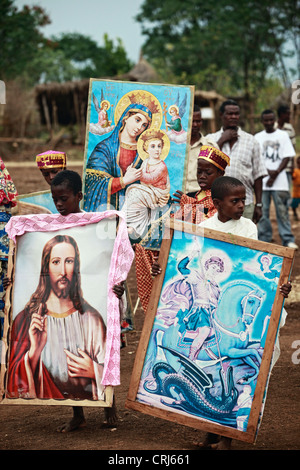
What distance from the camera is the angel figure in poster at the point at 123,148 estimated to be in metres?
5.27

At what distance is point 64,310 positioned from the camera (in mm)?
4160

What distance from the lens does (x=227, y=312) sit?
388 centimetres

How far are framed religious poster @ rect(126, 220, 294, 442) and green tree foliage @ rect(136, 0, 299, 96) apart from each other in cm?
2664

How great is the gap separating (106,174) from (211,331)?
1.86 m

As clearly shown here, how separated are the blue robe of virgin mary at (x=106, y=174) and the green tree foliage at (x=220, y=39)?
25231 mm

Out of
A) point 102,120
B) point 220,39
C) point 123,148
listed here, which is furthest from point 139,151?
point 220,39

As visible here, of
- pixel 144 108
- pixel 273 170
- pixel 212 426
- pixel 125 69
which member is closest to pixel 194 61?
pixel 125 69

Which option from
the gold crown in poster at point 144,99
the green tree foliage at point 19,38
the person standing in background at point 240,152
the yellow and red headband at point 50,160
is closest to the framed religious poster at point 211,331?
the yellow and red headband at point 50,160

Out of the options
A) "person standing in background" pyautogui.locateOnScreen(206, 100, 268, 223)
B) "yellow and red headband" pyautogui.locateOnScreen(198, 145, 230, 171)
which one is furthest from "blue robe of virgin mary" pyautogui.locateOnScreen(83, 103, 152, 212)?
"person standing in background" pyautogui.locateOnScreen(206, 100, 268, 223)

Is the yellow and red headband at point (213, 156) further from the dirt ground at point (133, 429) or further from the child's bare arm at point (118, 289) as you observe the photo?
the dirt ground at point (133, 429)

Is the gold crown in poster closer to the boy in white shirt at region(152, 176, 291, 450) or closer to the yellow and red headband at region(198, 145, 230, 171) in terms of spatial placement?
the yellow and red headband at region(198, 145, 230, 171)

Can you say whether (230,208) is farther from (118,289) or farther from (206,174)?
(118,289)

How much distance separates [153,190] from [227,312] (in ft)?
5.38
